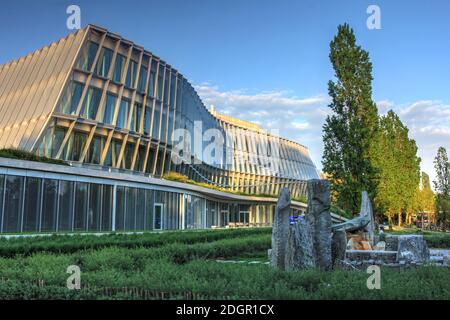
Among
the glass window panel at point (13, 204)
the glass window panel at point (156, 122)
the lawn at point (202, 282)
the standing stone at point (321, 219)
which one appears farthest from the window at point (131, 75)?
the standing stone at point (321, 219)

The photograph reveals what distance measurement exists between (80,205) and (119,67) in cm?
1422

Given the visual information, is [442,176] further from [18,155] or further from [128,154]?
[18,155]

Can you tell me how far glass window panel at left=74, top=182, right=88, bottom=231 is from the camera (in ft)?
99.3

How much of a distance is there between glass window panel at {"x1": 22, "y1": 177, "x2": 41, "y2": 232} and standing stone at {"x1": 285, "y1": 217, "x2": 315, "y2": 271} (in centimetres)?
1972

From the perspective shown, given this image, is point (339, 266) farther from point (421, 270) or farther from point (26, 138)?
point (26, 138)

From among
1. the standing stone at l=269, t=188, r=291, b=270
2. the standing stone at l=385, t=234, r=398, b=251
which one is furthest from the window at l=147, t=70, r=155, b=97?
the standing stone at l=269, t=188, r=291, b=270

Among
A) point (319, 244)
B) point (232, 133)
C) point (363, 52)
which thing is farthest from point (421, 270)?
point (232, 133)

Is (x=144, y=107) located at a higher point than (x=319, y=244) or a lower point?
higher

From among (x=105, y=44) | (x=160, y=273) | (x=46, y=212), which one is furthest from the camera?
(x=105, y=44)

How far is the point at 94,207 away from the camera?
31.7m

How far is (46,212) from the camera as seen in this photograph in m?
28.2

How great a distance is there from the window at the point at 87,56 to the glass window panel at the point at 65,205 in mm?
10431

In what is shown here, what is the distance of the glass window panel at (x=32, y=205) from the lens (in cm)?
2690

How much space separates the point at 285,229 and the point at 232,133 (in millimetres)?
65084
